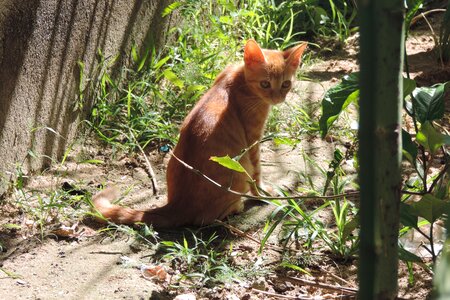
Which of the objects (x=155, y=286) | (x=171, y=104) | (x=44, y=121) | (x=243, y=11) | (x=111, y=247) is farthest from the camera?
(x=243, y=11)

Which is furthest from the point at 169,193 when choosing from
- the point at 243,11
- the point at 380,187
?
the point at 380,187

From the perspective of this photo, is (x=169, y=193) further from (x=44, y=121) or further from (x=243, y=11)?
(x=243, y=11)

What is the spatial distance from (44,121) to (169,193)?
0.84 meters

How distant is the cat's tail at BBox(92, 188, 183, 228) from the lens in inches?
131

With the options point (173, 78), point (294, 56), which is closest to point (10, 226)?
point (173, 78)

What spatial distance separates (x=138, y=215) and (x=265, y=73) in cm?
115

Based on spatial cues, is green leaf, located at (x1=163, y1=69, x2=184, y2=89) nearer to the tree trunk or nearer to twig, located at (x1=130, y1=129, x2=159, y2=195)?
twig, located at (x1=130, y1=129, x2=159, y2=195)

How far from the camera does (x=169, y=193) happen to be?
347cm

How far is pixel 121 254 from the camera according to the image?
3.15 meters

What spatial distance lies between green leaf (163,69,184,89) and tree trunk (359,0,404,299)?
3.40 m

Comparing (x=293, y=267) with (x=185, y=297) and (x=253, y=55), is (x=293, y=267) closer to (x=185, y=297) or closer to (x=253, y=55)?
(x=185, y=297)

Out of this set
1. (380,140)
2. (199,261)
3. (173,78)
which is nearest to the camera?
(380,140)

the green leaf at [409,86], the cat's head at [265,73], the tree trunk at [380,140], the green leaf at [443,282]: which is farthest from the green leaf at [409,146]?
the green leaf at [443,282]

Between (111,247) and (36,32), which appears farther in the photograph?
(36,32)
